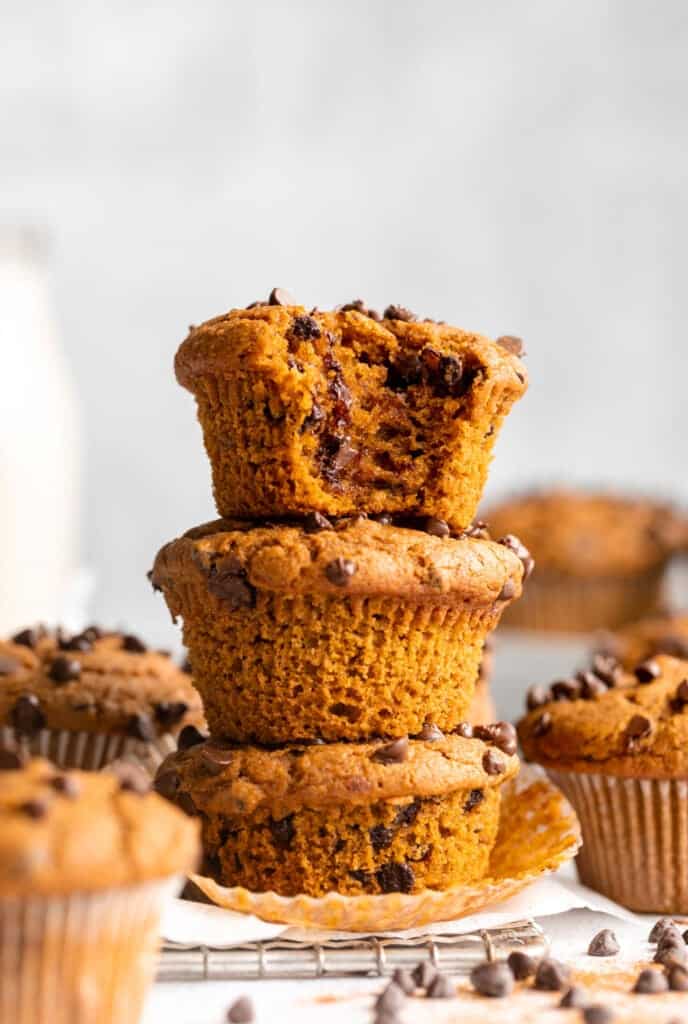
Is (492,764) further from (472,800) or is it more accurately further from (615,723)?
(615,723)

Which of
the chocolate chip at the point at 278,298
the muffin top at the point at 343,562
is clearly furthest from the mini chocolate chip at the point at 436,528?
the chocolate chip at the point at 278,298

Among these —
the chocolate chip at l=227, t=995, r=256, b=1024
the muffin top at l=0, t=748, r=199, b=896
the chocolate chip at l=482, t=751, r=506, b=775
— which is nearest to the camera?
the muffin top at l=0, t=748, r=199, b=896

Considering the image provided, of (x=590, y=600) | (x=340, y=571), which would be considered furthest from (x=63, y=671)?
(x=590, y=600)

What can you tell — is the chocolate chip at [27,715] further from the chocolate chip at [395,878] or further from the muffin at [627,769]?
the muffin at [627,769]

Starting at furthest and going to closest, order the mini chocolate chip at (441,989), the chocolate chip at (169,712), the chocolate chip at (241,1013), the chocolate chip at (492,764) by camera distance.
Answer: the chocolate chip at (169,712), the chocolate chip at (492,764), the mini chocolate chip at (441,989), the chocolate chip at (241,1013)

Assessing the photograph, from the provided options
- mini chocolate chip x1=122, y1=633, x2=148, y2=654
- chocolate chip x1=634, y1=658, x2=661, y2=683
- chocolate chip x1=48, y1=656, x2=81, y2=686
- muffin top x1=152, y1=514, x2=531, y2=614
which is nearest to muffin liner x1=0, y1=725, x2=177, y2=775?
chocolate chip x1=48, y1=656, x2=81, y2=686

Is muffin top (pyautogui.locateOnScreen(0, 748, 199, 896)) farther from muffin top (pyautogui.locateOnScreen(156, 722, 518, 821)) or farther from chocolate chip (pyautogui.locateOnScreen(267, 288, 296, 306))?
chocolate chip (pyautogui.locateOnScreen(267, 288, 296, 306))
